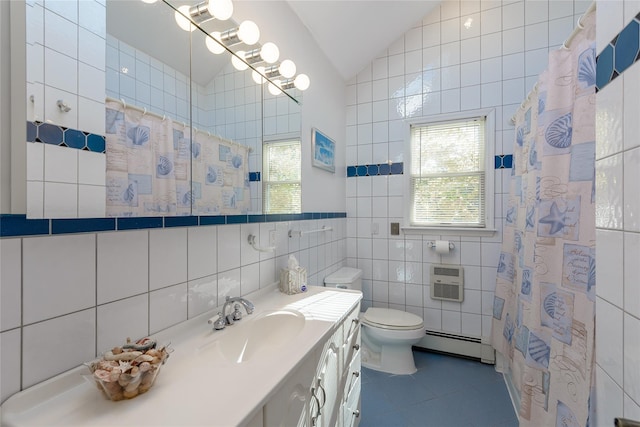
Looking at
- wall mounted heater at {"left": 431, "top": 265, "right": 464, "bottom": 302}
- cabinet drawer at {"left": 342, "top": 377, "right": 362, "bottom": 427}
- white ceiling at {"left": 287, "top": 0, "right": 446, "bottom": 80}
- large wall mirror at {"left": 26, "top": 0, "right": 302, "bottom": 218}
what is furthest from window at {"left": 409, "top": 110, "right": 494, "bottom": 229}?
large wall mirror at {"left": 26, "top": 0, "right": 302, "bottom": 218}

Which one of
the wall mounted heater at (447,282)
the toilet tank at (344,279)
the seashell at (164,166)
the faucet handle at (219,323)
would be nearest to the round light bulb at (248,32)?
the seashell at (164,166)

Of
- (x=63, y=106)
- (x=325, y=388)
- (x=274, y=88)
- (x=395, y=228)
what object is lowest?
(x=325, y=388)

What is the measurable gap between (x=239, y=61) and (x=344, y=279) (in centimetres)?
167

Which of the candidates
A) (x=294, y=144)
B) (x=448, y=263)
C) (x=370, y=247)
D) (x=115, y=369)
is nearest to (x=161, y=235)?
(x=115, y=369)

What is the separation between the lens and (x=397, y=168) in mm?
2594

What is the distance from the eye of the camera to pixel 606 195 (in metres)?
0.68

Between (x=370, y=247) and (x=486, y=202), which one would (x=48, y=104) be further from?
(x=486, y=202)

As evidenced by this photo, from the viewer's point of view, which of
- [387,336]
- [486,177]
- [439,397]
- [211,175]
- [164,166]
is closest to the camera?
[164,166]

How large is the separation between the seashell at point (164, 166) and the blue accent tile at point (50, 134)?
0.30m

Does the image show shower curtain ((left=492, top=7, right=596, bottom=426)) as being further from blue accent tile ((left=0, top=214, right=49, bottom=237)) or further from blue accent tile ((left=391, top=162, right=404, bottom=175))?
blue accent tile ((left=0, top=214, right=49, bottom=237))

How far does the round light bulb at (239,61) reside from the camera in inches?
53.0

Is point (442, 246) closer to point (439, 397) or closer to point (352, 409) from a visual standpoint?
point (439, 397)

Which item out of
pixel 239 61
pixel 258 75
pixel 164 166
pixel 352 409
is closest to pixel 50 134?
pixel 164 166

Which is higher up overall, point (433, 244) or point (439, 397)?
point (433, 244)
